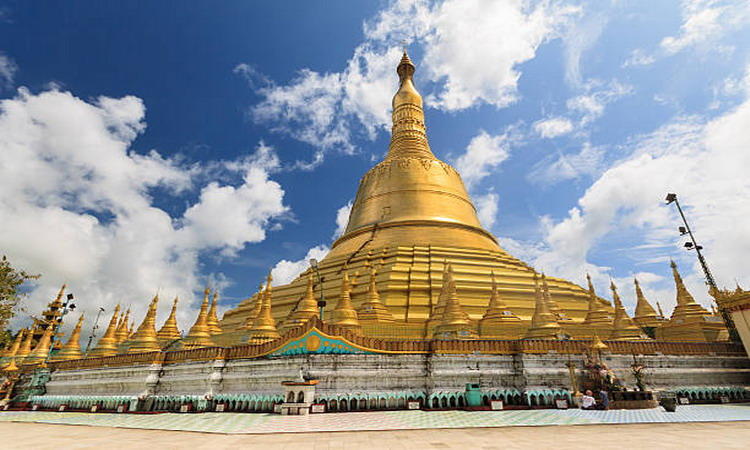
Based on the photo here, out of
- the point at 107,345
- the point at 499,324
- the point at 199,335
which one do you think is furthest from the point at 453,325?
the point at 107,345

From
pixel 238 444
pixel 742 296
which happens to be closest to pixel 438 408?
pixel 238 444

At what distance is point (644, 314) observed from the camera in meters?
21.4

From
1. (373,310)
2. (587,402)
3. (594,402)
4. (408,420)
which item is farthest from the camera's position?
(373,310)

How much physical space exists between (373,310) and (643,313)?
16043mm

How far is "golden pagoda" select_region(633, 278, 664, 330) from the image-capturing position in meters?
20.9

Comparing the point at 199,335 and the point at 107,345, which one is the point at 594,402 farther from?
the point at 107,345

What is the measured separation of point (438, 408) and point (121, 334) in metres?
24.5

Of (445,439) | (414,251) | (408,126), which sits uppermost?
(408,126)

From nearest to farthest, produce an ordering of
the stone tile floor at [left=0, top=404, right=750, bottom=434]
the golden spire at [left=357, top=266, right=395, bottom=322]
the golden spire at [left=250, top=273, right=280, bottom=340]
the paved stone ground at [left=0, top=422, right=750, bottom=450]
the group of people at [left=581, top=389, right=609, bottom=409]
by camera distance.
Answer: the paved stone ground at [left=0, top=422, right=750, bottom=450] < the stone tile floor at [left=0, top=404, right=750, bottom=434] < the group of people at [left=581, top=389, right=609, bottom=409] < the golden spire at [left=250, top=273, right=280, bottom=340] < the golden spire at [left=357, top=266, right=395, bottom=322]

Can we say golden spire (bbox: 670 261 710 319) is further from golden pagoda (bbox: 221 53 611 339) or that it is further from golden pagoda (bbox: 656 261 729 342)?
golden pagoda (bbox: 221 53 611 339)

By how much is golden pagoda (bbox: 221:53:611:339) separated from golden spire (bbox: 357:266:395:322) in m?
0.09

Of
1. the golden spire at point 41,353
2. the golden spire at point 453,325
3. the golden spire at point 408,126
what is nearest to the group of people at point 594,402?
the golden spire at point 453,325

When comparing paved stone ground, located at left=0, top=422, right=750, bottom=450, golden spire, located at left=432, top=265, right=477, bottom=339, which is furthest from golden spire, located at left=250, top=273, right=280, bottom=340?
golden spire, located at left=432, top=265, right=477, bottom=339

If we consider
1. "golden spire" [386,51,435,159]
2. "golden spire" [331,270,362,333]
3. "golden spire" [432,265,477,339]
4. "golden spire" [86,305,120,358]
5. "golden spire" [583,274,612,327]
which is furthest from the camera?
"golden spire" [386,51,435,159]
